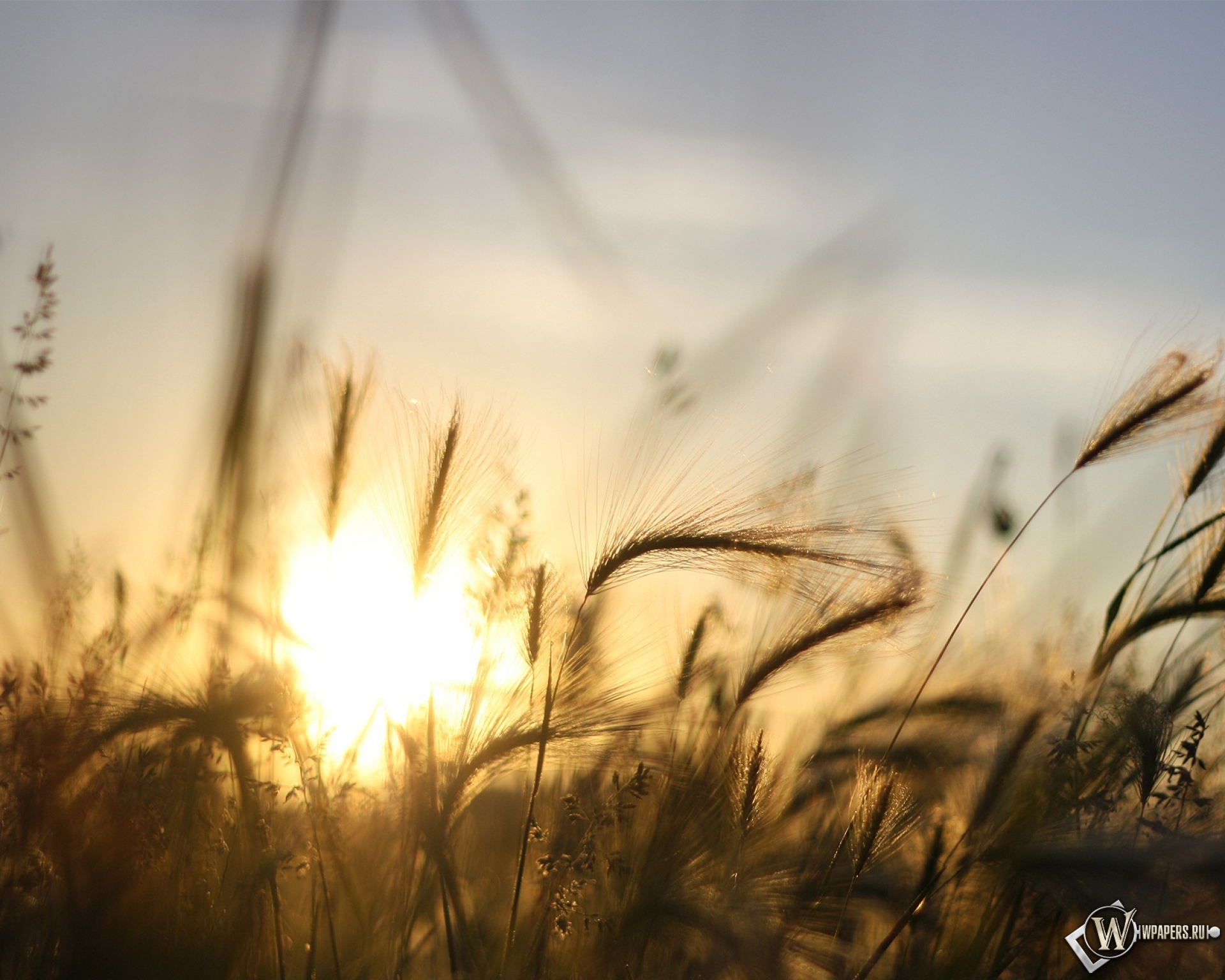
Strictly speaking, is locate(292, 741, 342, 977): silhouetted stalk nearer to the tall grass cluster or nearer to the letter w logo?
the tall grass cluster

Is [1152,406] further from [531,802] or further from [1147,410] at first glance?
[531,802]

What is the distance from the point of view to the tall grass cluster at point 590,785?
6.91ft

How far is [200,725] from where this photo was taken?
227 centimetres

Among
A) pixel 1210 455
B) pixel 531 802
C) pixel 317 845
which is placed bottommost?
pixel 531 802

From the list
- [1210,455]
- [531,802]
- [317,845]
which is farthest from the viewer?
[1210,455]

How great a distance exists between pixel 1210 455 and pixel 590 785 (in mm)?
1757

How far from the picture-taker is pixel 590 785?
2598 millimetres

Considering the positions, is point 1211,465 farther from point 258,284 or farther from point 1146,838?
point 258,284

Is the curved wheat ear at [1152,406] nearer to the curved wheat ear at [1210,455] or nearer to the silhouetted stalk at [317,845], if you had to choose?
the curved wheat ear at [1210,455]

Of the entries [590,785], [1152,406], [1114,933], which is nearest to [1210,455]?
[1152,406]

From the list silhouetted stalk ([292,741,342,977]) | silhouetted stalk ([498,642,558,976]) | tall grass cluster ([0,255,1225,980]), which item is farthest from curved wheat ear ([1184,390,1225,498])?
silhouetted stalk ([292,741,342,977])

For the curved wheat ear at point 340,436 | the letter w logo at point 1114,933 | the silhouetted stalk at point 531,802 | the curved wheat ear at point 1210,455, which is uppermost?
the curved wheat ear at point 340,436

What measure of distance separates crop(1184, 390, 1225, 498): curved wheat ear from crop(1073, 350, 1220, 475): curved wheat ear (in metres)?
0.09

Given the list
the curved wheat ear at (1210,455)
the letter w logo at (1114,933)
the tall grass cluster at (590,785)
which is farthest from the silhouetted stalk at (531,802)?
the curved wheat ear at (1210,455)
